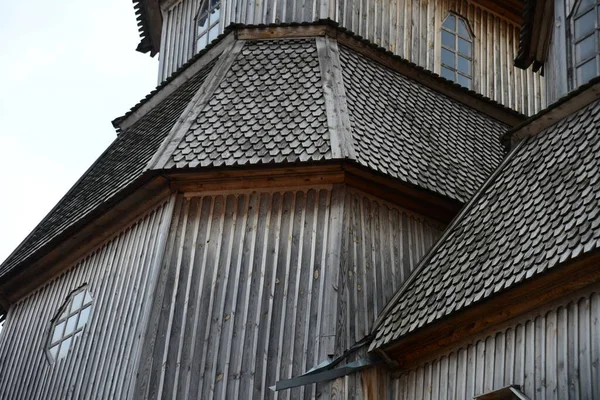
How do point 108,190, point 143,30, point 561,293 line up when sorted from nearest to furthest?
point 561,293, point 108,190, point 143,30

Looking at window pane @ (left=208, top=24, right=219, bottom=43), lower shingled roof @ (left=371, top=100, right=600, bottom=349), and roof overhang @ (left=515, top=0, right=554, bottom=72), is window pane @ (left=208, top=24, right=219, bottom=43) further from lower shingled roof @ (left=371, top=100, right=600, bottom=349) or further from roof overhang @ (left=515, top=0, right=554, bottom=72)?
lower shingled roof @ (left=371, top=100, right=600, bottom=349)

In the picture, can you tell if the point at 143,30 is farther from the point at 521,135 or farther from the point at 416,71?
the point at 521,135

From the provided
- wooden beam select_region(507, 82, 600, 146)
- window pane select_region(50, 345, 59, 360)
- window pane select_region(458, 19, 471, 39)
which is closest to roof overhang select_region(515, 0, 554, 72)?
window pane select_region(458, 19, 471, 39)

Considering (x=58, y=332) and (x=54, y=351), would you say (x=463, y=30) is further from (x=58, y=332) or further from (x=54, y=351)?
(x=54, y=351)

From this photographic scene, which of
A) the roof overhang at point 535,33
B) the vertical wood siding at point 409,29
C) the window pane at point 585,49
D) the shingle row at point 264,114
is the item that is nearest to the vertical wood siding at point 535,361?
the shingle row at point 264,114

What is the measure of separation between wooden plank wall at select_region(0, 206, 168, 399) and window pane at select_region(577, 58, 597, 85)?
5854 mm

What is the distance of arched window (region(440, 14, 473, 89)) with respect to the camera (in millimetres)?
19609

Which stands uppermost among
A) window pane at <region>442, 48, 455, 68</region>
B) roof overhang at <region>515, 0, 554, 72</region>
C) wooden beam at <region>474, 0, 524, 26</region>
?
wooden beam at <region>474, 0, 524, 26</region>

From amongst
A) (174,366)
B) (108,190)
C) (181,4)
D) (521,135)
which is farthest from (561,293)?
(181,4)

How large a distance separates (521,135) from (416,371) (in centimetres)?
362

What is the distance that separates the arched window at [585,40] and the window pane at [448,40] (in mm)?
3686

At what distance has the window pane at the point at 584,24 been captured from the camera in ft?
52.4

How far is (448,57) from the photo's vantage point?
19.7 metres

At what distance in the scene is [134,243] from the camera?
15828 millimetres
